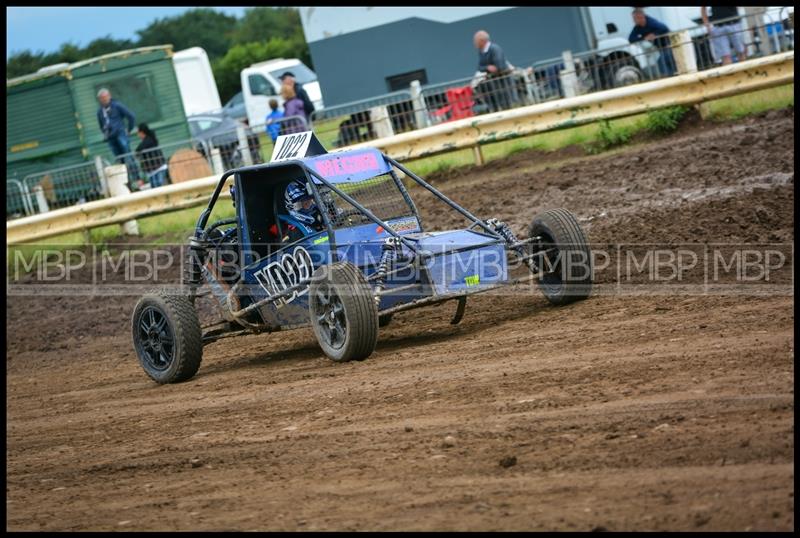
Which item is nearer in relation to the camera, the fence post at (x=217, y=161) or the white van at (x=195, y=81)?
the fence post at (x=217, y=161)

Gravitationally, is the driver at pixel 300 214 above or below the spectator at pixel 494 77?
below

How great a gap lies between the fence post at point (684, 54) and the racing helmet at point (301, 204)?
778 centimetres

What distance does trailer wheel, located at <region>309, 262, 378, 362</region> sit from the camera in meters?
8.12

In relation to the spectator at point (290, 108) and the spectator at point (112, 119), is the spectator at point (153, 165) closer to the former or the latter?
the spectator at point (112, 119)

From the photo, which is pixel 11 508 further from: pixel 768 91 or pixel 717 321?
pixel 768 91

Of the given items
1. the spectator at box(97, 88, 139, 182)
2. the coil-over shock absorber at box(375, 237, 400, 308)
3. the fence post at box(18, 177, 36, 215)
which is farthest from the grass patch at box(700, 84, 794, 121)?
the fence post at box(18, 177, 36, 215)

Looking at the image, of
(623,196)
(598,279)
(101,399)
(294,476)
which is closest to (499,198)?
(623,196)

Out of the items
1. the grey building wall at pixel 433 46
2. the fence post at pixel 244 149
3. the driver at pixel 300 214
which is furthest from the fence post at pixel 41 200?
the driver at pixel 300 214

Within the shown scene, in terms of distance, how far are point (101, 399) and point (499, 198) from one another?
5927 mm

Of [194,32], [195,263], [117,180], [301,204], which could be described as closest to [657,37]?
[117,180]

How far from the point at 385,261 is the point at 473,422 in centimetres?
290

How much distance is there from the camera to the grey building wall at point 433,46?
2331 cm

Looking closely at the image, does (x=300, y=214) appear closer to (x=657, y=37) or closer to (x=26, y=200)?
(x=657, y=37)

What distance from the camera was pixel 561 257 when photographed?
29.5ft
